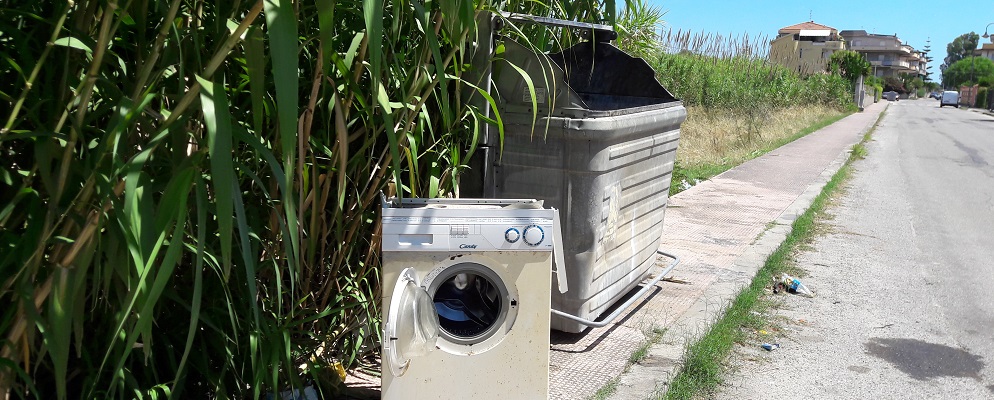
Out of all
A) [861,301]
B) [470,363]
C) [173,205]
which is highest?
[173,205]

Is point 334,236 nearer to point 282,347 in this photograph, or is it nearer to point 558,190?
point 282,347

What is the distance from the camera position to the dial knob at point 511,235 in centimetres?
325

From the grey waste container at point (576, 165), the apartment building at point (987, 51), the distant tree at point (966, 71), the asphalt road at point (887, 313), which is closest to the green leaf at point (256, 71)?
the grey waste container at point (576, 165)

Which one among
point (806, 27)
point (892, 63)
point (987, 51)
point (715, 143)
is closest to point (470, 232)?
point (715, 143)

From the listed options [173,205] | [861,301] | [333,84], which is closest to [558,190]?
[333,84]

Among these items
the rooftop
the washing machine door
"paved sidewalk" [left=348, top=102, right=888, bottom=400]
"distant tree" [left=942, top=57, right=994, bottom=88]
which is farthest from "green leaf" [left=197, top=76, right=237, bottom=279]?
"distant tree" [left=942, top=57, right=994, bottom=88]

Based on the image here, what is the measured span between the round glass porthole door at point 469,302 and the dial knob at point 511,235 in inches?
5.8

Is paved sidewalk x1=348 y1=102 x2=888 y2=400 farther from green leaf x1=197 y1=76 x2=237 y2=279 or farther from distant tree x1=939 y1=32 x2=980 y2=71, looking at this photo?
distant tree x1=939 y1=32 x2=980 y2=71

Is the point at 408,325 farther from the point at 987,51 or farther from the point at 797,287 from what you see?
the point at 987,51

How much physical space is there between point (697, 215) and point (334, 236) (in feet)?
19.9

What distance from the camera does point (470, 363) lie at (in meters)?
3.32

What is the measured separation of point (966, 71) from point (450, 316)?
145 metres

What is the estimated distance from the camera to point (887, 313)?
229 inches

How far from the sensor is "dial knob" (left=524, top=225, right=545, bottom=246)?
3262 mm
